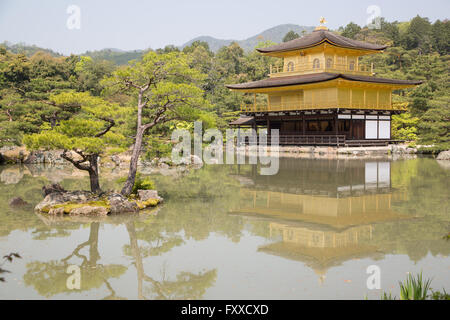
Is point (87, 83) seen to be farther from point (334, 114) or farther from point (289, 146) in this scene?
point (334, 114)

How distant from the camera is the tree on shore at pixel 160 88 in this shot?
13773mm

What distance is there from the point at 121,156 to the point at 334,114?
16.7 meters

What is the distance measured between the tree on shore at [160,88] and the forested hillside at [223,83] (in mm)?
574

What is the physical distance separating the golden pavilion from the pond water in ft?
63.6

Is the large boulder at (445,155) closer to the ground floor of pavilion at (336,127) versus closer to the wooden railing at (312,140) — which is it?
the ground floor of pavilion at (336,127)

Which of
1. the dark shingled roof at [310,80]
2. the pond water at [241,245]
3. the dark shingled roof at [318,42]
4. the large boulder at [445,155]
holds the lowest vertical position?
the pond water at [241,245]

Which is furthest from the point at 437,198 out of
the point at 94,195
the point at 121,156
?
the point at 121,156

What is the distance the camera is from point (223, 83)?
58.0 m

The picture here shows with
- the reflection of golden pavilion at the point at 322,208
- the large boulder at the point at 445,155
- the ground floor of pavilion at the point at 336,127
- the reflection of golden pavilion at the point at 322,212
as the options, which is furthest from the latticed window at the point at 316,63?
the reflection of golden pavilion at the point at 322,208

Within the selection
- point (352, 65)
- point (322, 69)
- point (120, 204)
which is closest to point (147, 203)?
point (120, 204)

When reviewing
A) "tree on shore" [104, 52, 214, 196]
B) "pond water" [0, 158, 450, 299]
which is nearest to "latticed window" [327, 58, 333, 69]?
"pond water" [0, 158, 450, 299]

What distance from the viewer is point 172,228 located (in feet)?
35.5
